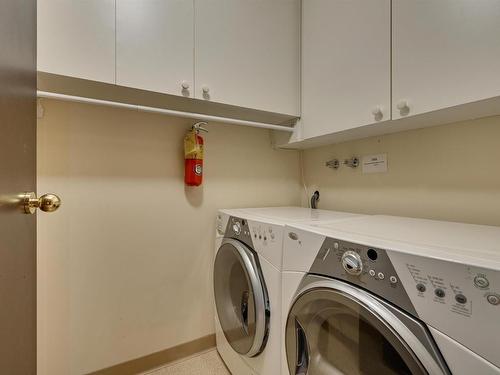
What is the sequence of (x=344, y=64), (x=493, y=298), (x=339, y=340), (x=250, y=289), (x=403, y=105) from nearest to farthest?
(x=493, y=298) < (x=339, y=340) < (x=403, y=105) < (x=250, y=289) < (x=344, y=64)

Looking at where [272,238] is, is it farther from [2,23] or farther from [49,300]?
[49,300]

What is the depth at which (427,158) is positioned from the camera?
1214mm

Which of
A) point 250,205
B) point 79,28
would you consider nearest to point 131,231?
point 250,205

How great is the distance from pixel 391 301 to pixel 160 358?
1.43 meters

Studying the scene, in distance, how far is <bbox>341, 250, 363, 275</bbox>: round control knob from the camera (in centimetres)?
65

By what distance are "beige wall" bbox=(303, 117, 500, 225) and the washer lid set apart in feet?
2.75

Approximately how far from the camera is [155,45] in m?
1.12

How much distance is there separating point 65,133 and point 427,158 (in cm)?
183

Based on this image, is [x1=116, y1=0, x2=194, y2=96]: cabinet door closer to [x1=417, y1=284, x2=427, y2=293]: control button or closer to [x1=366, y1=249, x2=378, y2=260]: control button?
[x1=366, y1=249, x2=378, y2=260]: control button

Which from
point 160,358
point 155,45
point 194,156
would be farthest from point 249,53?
point 160,358

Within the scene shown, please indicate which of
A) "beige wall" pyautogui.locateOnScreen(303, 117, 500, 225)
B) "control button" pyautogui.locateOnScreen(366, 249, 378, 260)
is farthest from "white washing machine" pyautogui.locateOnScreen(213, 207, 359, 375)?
"beige wall" pyautogui.locateOnScreen(303, 117, 500, 225)

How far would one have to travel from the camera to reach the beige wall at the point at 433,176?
1.03 metres

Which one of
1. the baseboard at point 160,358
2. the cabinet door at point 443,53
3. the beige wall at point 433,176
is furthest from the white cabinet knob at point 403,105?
the baseboard at point 160,358

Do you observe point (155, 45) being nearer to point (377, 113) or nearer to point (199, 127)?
point (199, 127)
